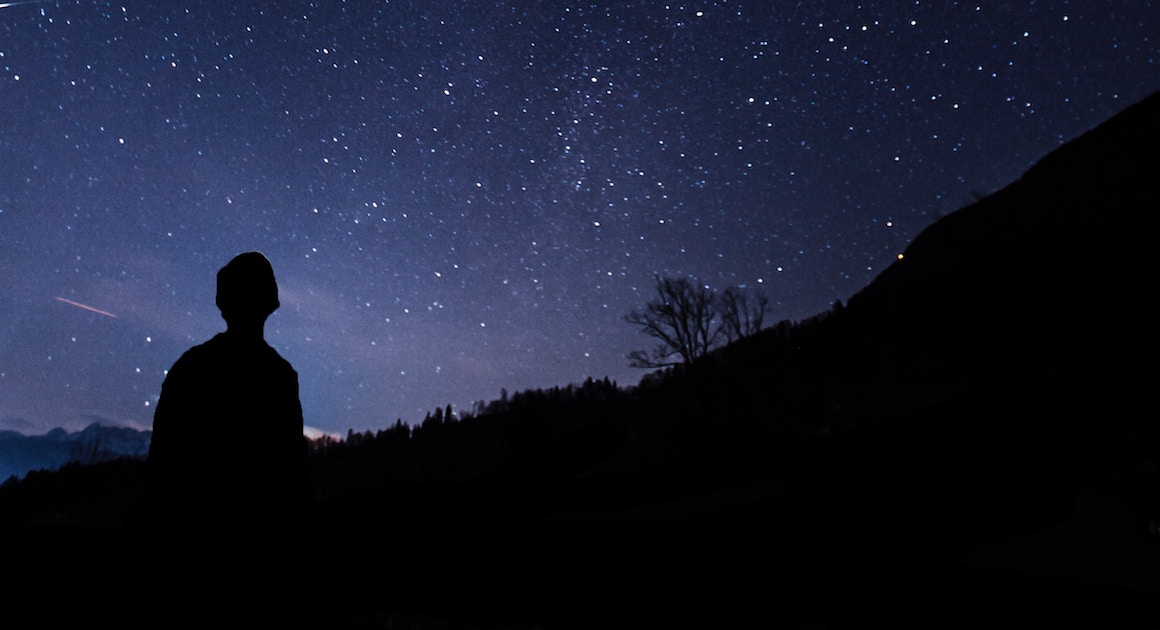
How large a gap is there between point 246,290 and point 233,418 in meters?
0.52

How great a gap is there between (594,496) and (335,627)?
0.70m

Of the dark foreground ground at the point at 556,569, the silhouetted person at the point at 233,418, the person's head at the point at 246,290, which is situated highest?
the person's head at the point at 246,290

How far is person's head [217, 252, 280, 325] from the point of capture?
1.97 metres

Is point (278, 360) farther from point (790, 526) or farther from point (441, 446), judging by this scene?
point (441, 446)

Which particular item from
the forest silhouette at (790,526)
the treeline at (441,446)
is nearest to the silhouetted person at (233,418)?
the forest silhouette at (790,526)

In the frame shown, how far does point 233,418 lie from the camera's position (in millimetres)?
1769

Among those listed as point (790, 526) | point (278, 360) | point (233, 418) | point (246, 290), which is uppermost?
point (246, 290)

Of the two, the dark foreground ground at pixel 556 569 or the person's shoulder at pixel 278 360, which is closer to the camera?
the dark foreground ground at pixel 556 569

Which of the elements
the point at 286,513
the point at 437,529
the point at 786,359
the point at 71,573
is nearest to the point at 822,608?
the point at 437,529

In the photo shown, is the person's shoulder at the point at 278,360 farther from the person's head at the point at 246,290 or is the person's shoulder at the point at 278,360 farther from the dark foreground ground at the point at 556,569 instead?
the dark foreground ground at the point at 556,569

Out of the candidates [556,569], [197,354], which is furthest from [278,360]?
[556,569]

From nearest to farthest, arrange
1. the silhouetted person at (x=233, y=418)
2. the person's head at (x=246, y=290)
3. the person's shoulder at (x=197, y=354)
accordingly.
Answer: the silhouetted person at (x=233, y=418) → the person's shoulder at (x=197, y=354) → the person's head at (x=246, y=290)

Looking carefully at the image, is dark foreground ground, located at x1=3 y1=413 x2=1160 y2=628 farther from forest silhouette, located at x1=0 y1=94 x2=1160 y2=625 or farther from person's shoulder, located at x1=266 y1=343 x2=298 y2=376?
person's shoulder, located at x1=266 y1=343 x2=298 y2=376

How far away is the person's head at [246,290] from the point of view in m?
1.97
